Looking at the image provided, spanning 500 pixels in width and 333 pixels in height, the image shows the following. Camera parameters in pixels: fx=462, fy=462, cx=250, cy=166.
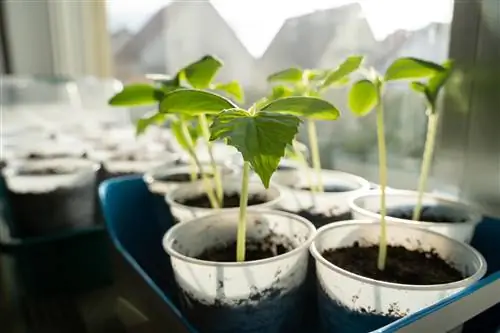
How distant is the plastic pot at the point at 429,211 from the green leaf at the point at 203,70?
20cm

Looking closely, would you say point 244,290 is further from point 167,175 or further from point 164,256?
point 167,175

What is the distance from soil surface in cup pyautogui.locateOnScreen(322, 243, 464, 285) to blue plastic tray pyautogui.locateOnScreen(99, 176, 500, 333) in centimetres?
4

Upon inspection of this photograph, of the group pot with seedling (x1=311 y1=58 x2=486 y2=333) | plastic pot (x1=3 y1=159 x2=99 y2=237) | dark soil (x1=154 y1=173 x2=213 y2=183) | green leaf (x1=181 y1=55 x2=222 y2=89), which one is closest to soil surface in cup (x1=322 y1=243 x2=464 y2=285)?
pot with seedling (x1=311 y1=58 x2=486 y2=333)

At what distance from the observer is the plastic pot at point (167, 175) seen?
2.11ft

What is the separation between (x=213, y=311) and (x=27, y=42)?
55.5 inches

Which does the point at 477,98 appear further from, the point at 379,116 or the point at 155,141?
the point at 155,141

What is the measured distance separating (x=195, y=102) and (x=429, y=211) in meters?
0.29

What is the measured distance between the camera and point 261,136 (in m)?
0.30

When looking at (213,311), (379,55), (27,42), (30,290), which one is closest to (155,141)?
(30,290)

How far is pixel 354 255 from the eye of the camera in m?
0.43

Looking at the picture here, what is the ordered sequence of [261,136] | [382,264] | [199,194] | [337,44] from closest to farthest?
[261,136], [382,264], [199,194], [337,44]

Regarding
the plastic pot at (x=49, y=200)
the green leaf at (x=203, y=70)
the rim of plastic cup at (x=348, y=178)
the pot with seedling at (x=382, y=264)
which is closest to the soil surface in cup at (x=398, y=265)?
the pot with seedling at (x=382, y=264)

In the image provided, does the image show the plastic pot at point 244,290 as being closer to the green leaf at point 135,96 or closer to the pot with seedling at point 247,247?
the pot with seedling at point 247,247

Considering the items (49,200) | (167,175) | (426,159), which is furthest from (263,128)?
(49,200)
